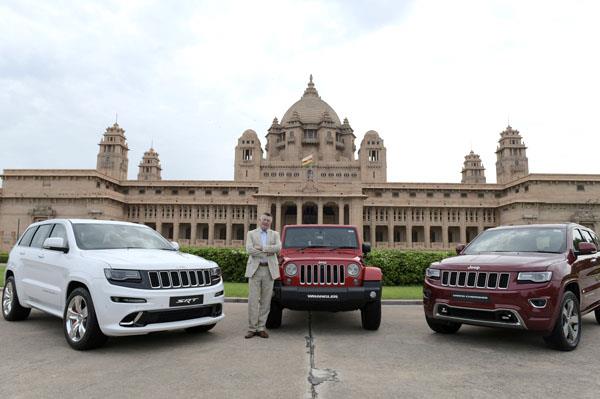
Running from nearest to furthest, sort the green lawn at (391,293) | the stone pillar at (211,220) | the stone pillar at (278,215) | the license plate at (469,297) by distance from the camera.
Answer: the license plate at (469,297), the green lawn at (391,293), the stone pillar at (278,215), the stone pillar at (211,220)

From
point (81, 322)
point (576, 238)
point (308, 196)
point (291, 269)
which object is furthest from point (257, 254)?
point (308, 196)

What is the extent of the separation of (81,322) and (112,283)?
2.95 ft

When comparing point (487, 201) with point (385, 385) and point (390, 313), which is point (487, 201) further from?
point (385, 385)

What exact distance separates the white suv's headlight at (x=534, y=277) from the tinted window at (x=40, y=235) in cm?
821

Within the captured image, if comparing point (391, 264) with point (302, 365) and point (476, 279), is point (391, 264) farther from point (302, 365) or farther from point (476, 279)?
point (302, 365)

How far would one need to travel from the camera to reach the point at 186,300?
5.86 m

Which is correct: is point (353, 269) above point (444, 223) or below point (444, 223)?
below

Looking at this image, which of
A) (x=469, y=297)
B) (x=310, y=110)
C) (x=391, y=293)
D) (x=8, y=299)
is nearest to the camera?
(x=469, y=297)

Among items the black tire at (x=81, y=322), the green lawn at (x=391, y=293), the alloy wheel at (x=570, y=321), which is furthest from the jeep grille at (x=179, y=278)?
the alloy wheel at (x=570, y=321)

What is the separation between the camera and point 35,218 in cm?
5372

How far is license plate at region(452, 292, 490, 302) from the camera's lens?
5977 millimetres

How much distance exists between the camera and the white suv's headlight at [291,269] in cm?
726

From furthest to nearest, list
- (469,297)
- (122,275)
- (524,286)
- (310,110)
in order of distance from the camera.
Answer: (310,110) < (469,297) < (524,286) < (122,275)

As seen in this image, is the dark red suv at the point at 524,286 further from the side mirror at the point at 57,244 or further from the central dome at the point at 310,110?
the central dome at the point at 310,110
